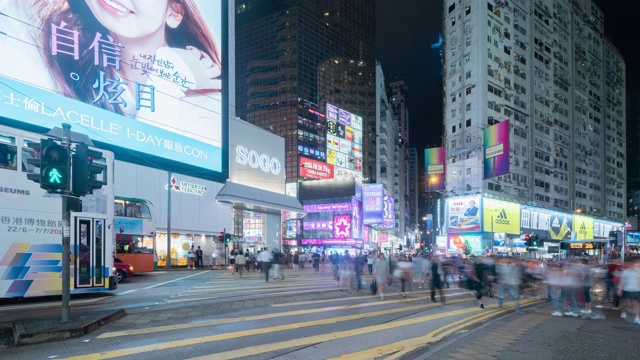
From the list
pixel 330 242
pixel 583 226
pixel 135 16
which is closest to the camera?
pixel 135 16

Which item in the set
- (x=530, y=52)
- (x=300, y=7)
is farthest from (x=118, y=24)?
(x=300, y=7)

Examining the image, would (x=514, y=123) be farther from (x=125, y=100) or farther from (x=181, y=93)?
(x=125, y=100)

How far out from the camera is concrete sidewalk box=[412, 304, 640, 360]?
26.8ft

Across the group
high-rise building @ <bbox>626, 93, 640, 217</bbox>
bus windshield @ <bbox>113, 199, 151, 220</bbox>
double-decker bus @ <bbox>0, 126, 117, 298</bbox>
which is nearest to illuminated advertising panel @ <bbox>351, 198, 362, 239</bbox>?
bus windshield @ <bbox>113, 199, 151, 220</bbox>

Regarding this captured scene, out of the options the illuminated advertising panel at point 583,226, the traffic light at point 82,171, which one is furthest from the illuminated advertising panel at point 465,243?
the traffic light at point 82,171

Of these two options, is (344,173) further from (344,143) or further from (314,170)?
(314,170)

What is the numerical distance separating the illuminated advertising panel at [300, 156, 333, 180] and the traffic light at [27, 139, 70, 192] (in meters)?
61.3

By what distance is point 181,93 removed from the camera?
34.3 m

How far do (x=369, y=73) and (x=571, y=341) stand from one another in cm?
12638

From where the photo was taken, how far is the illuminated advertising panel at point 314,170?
71250 mm

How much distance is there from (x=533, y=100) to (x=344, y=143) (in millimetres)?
41621

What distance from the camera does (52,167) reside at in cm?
923

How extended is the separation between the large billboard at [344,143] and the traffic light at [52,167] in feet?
279

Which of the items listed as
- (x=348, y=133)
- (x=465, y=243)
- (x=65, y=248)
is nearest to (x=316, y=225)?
(x=465, y=243)
